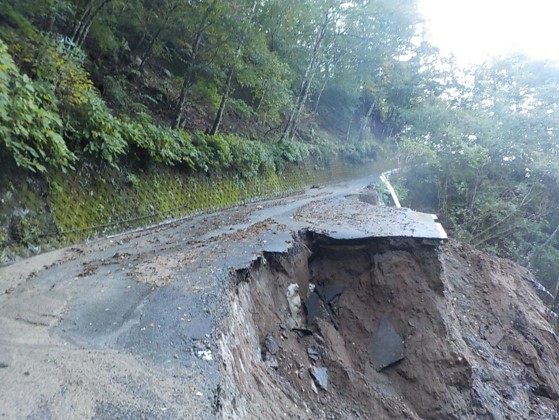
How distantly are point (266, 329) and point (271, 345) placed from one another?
0.99ft

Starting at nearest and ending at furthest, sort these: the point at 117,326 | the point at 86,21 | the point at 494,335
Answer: the point at 117,326, the point at 494,335, the point at 86,21

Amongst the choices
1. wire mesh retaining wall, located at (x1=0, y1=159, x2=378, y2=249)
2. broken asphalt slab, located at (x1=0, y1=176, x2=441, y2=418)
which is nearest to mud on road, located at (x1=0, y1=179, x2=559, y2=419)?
broken asphalt slab, located at (x1=0, y1=176, x2=441, y2=418)

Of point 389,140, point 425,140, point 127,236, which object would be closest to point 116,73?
point 127,236

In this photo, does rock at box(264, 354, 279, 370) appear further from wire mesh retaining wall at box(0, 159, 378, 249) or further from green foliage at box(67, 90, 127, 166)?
green foliage at box(67, 90, 127, 166)

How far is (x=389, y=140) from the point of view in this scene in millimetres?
40688

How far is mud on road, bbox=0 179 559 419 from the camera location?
314cm

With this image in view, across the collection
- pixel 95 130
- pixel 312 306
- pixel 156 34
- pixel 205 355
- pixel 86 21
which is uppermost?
pixel 156 34

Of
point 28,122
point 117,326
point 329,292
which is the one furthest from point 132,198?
point 117,326

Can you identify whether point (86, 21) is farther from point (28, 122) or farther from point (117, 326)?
point (117, 326)

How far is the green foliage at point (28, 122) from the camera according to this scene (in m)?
5.52

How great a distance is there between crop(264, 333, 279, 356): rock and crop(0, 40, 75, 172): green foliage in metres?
4.78

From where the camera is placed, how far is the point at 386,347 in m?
7.29

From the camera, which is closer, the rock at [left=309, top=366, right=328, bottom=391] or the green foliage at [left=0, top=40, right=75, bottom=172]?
the green foliage at [left=0, top=40, right=75, bottom=172]

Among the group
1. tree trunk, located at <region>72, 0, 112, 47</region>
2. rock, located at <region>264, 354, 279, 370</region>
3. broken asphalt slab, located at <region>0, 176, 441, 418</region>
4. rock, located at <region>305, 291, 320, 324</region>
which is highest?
tree trunk, located at <region>72, 0, 112, 47</region>
